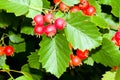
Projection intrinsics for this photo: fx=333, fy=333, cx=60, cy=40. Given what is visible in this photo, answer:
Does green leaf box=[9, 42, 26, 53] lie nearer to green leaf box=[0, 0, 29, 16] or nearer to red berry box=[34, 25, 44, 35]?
green leaf box=[0, 0, 29, 16]

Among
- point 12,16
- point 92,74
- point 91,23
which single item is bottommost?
point 92,74

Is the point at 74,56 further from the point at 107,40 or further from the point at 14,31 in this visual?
the point at 14,31

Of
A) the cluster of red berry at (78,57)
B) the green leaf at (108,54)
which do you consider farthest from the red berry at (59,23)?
the green leaf at (108,54)

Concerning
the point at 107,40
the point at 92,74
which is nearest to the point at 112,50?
the point at 107,40

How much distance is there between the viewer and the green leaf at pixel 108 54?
226 cm

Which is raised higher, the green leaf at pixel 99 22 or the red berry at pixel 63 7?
the red berry at pixel 63 7

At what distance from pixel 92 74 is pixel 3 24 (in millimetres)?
1147

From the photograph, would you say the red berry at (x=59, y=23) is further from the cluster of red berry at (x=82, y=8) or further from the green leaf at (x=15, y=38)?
the green leaf at (x=15, y=38)

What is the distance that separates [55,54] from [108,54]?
0.41 meters

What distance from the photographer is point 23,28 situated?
252 centimetres

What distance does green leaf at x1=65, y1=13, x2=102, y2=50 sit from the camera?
2066 mm

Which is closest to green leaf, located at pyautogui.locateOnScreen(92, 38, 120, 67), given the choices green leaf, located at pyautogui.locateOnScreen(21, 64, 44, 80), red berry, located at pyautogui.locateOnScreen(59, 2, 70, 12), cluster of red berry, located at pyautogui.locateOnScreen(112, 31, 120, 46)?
cluster of red berry, located at pyautogui.locateOnScreen(112, 31, 120, 46)

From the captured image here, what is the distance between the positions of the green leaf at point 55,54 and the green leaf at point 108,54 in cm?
32

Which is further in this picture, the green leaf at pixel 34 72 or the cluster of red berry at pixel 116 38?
the green leaf at pixel 34 72
